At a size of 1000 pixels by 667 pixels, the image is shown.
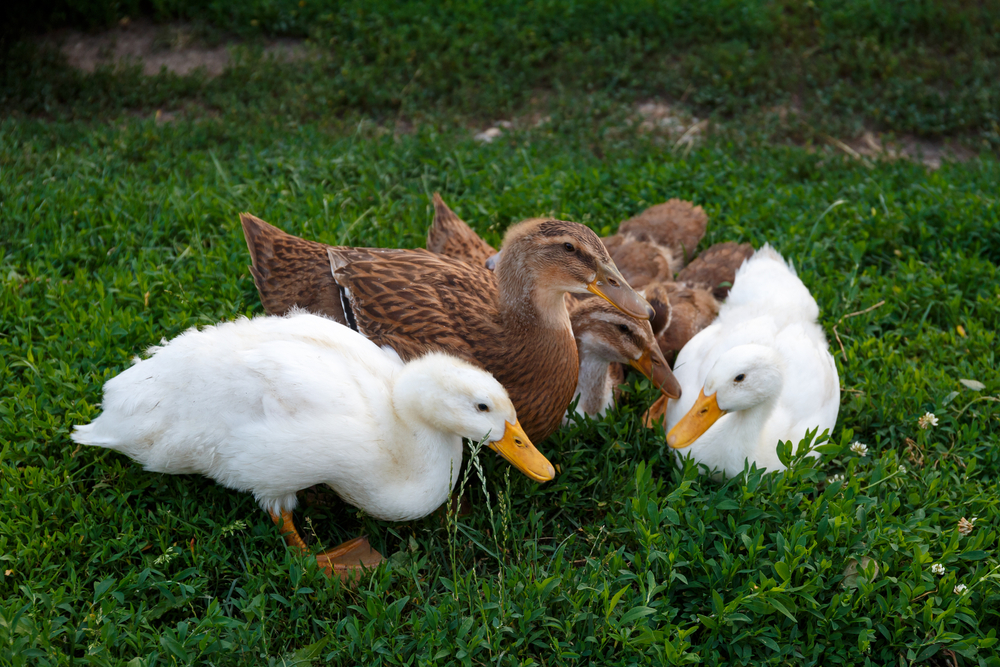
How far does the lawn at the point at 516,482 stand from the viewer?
9.29ft

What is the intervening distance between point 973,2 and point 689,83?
11.5ft

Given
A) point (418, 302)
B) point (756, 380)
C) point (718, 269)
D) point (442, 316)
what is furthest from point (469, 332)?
point (718, 269)

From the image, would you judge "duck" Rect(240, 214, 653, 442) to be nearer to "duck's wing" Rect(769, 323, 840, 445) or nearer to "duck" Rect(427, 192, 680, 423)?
"duck" Rect(427, 192, 680, 423)

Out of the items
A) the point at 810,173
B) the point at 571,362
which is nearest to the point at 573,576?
the point at 571,362

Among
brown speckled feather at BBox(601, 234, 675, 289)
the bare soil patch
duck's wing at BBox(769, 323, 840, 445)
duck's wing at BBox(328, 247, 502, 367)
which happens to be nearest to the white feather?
duck's wing at BBox(328, 247, 502, 367)

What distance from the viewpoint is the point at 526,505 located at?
139 inches

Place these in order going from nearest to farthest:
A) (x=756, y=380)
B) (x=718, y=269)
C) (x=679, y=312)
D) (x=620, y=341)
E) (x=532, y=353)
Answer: (x=756, y=380) → (x=532, y=353) → (x=620, y=341) → (x=679, y=312) → (x=718, y=269)

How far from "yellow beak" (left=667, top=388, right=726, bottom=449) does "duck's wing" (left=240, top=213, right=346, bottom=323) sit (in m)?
1.72

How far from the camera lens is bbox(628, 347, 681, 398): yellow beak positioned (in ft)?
13.1

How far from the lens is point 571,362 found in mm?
3686

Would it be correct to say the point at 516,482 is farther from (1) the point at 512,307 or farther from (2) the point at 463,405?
(1) the point at 512,307

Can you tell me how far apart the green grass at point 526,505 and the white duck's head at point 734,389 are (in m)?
0.23

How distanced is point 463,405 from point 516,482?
0.65 m

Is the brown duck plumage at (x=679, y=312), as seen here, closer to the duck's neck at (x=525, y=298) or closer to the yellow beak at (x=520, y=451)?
the duck's neck at (x=525, y=298)
